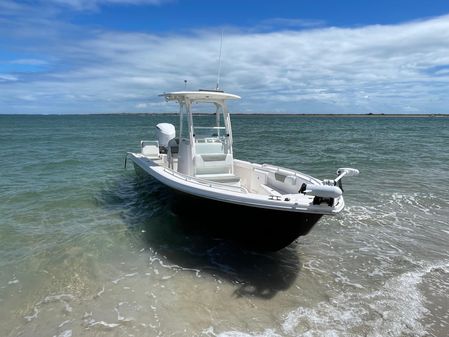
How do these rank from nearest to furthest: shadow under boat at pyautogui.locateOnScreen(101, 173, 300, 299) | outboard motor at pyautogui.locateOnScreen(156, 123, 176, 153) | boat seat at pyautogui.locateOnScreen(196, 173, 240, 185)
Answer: shadow under boat at pyautogui.locateOnScreen(101, 173, 300, 299)
boat seat at pyautogui.locateOnScreen(196, 173, 240, 185)
outboard motor at pyautogui.locateOnScreen(156, 123, 176, 153)

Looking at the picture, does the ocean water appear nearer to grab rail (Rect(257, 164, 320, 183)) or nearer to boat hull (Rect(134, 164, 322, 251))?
boat hull (Rect(134, 164, 322, 251))

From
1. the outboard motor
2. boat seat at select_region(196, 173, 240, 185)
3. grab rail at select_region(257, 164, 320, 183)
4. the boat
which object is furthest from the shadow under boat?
the outboard motor

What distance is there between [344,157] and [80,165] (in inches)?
553

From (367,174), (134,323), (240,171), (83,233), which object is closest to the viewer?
(134,323)

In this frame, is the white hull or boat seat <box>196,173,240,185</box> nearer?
the white hull

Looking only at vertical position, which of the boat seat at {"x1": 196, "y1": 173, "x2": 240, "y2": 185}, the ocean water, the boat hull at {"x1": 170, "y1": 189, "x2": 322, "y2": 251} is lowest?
the ocean water

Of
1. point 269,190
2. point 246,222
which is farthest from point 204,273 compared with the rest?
point 269,190

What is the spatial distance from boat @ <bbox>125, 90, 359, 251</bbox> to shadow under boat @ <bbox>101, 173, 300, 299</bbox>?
0.27 m

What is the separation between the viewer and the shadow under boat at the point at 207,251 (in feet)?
19.9

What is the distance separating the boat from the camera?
5.76 meters

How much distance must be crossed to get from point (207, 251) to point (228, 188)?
140 cm

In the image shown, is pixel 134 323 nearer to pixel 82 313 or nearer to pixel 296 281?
pixel 82 313

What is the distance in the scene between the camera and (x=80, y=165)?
1730cm

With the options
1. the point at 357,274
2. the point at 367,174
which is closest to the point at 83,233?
the point at 357,274
